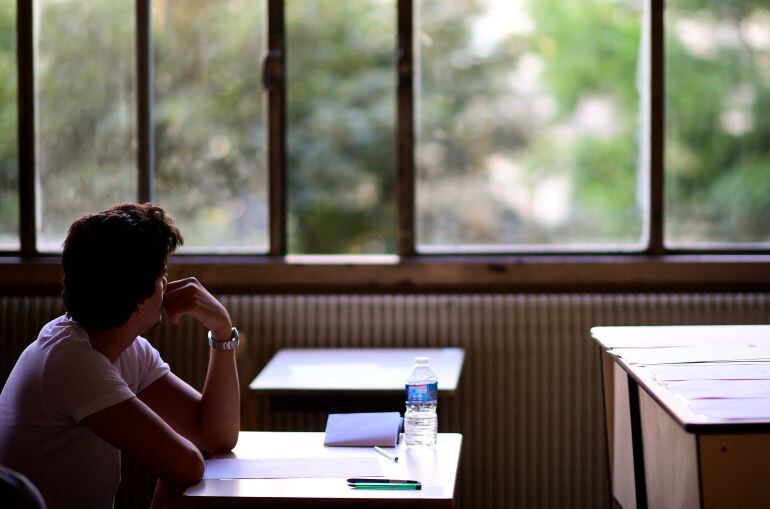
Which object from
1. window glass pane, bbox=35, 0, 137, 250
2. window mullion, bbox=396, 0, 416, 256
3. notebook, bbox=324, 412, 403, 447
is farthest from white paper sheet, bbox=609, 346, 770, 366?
window glass pane, bbox=35, 0, 137, 250

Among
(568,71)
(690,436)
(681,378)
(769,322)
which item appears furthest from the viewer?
(568,71)

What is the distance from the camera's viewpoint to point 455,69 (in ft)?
13.1

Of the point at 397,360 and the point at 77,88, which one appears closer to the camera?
the point at 397,360

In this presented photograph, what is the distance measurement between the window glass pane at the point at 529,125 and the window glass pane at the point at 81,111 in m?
1.30

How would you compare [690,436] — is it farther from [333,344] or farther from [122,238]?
[333,344]

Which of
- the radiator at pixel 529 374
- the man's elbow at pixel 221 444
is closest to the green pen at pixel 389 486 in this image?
the man's elbow at pixel 221 444

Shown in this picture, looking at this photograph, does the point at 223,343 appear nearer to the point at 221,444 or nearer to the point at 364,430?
the point at 221,444

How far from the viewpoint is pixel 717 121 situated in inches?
157

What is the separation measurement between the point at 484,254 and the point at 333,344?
0.76m

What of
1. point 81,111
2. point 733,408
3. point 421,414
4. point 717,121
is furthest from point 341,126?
point 733,408

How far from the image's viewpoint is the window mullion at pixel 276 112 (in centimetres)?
399

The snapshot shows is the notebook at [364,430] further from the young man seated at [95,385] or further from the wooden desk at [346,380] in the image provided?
the wooden desk at [346,380]

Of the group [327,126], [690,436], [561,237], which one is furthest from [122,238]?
[561,237]

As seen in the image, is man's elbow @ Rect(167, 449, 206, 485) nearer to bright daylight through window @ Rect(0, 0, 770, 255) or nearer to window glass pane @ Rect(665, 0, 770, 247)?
bright daylight through window @ Rect(0, 0, 770, 255)
